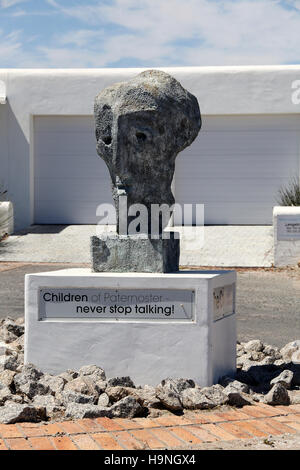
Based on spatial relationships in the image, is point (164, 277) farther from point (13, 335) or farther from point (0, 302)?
point (0, 302)

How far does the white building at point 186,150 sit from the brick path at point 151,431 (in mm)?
14680

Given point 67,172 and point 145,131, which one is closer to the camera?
point 145,131

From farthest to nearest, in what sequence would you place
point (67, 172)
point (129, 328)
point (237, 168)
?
point (67, 172) → point (237, 168) → point (129, 328)

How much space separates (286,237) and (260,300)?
16.6 feet

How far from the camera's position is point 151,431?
4.36 metres

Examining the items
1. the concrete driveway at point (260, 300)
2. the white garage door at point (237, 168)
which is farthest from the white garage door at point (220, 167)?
the concrete driveway at point (260, 300)

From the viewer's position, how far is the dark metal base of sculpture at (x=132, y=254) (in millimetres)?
5809

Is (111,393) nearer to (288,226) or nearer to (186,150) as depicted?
(288,226)

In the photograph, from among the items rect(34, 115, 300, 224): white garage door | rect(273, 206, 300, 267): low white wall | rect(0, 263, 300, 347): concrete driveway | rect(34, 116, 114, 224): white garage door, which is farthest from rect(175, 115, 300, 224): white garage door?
rect(0, 263, 300, 347): concrete driveway

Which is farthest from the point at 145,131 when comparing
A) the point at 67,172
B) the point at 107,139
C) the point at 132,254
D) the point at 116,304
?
the point at 67,172

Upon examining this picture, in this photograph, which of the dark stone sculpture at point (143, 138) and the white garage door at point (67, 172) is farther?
the white garage door at point (67, 172)

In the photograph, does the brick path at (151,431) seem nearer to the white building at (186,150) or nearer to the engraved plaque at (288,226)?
the engraved plaque at (288,226)

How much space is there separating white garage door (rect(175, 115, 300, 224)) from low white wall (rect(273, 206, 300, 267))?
367 cm

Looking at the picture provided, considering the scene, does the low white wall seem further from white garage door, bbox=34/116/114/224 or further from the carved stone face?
the carved stone face
